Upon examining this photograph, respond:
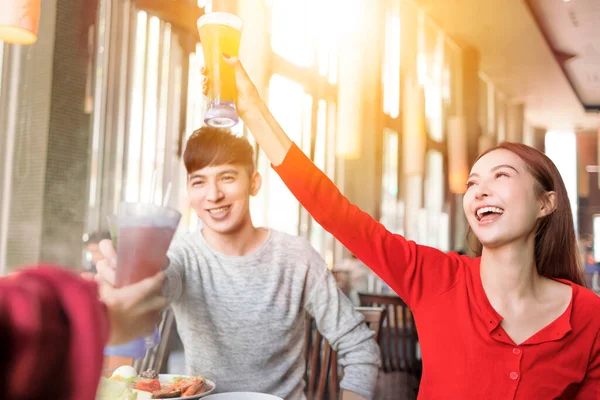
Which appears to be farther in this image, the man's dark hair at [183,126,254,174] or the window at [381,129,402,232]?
the window at [381,129,402,232]

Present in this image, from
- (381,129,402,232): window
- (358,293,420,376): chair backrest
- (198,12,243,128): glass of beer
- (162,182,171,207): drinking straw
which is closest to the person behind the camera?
(198,12,243,128): glass of beer

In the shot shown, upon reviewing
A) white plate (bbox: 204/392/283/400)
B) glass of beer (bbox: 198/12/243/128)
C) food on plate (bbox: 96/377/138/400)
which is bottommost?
white plate (bbox: 204/392/283/400)

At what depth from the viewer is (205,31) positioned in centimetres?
126

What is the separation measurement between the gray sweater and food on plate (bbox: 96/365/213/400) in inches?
16.3

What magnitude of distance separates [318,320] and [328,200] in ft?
1.43

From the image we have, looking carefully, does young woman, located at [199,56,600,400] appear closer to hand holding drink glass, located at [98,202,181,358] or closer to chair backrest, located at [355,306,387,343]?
hand holding drink glass, located at [98,202,181,358]

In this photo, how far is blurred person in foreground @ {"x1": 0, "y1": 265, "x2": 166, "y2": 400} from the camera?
294mm

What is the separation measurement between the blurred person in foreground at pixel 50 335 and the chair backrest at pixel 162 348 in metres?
1.27

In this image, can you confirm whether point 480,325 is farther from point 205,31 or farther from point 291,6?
point 291,6

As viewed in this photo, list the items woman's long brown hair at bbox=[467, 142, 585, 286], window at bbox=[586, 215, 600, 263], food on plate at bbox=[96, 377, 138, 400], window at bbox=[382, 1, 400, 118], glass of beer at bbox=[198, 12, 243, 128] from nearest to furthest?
food on plate at bbox=[96, 377, 138, 400], glass of beer at bbox=[198, 12, 243, 128], woman's long brown hair at bbox=[467, 142, 585, 286], window at bbox=[382, 1, 400, 118], window at bbox=[586, 215, 600, 263]

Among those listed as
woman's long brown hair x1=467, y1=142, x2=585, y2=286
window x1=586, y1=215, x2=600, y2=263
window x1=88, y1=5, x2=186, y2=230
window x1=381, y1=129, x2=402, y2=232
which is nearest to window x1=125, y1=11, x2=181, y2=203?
window x1=88, y1=5, x2=186, y2=230

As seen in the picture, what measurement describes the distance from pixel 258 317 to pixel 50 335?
1324 mm

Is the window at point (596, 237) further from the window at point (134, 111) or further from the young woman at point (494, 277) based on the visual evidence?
the window at point (134, 111)

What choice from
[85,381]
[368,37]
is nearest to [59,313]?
[85,381]
